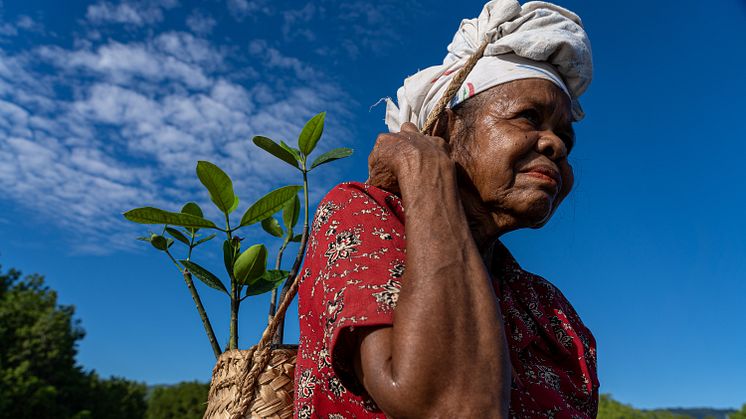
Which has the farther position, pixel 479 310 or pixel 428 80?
pixel 428 80

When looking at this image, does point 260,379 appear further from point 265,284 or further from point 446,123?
point 446,123

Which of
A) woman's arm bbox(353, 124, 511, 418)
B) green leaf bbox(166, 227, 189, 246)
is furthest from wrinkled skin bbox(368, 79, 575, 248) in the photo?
green leaf bbox(166, 227, 189, 246)

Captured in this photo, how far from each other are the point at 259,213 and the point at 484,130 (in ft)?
2.89

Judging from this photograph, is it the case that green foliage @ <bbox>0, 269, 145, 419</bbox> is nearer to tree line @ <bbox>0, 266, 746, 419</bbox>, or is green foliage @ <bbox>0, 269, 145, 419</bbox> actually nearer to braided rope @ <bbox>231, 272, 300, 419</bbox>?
tree line @ <bbox>0, 266, 746, 419</bbox>

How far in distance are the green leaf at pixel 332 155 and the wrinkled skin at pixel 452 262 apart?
0.67 m

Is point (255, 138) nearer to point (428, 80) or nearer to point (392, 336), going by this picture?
point (428, 80)

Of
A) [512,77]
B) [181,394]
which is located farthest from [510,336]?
[181,394]

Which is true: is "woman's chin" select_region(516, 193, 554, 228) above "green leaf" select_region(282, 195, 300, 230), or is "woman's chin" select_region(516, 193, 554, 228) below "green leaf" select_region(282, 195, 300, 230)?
below

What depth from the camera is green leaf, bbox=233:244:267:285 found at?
1.98 metres

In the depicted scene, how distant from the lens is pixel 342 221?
1.37 m

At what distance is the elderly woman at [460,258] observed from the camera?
1.08m

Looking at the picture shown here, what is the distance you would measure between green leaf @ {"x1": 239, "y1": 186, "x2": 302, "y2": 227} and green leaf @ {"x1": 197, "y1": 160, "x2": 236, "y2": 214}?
90 millimetres

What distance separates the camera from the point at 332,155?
88.7 inches

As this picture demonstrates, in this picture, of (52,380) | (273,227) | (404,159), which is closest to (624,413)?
(52,380)
